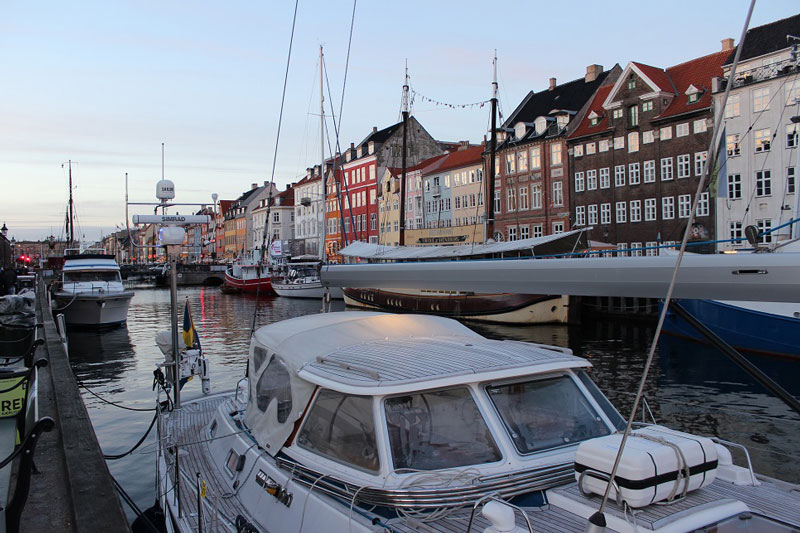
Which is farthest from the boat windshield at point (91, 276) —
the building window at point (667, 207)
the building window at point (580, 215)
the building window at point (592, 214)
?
the building window at point (667, 207)

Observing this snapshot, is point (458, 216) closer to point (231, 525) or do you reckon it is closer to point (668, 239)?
point (668, 239)

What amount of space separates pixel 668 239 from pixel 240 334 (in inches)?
1080

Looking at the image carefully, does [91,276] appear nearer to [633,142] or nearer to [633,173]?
[633,173]

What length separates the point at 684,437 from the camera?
439 centimetres

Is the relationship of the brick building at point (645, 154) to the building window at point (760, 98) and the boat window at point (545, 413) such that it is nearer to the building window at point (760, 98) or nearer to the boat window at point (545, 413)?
the building window at point (760, 98)

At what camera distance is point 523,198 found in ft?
177

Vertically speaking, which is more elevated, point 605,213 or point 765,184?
point 765,184

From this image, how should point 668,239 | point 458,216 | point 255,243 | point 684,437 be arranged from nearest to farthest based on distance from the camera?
point 684,437 < point 668,239 < point 458,216 < point 255,243

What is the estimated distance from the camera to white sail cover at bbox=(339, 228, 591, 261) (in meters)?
32.5

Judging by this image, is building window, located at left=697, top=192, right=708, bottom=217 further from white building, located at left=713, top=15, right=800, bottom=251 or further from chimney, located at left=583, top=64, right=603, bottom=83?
chimney, located at left=583, top=64, right=603, bottom=83

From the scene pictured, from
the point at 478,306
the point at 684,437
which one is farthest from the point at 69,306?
the point at 684,437

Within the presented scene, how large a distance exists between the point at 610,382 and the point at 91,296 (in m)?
25.3

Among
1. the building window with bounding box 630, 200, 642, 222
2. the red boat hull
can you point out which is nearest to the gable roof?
the building window with bounding box 630, 200, 642, 222

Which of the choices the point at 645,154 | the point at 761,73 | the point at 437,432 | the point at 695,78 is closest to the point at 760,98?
the point at 761,73
